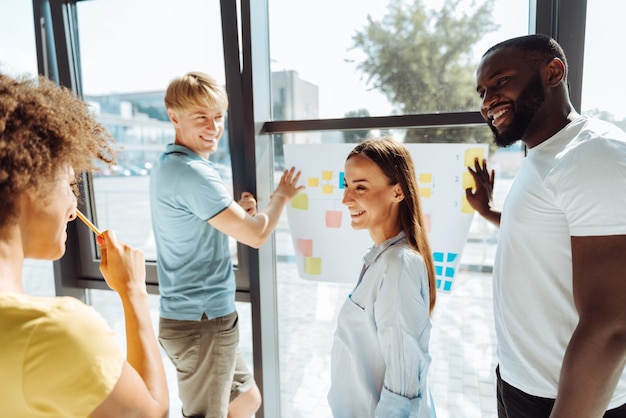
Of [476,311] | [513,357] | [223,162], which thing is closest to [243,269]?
[223,162]

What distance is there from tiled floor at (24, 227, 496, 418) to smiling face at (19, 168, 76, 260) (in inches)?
45.5

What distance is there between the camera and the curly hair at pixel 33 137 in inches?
25.2

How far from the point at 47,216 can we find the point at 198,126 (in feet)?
2.82

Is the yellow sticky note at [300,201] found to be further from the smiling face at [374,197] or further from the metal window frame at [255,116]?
the smiling face at [374,197]

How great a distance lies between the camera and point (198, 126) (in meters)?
1.51

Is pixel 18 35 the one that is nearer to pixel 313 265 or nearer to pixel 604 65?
pixel 313 265

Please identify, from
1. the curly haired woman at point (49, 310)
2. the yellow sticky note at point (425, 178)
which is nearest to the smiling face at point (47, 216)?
the curly haired woman at point (49, 310)

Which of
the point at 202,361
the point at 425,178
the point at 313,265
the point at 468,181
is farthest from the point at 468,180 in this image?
the point at 202,361

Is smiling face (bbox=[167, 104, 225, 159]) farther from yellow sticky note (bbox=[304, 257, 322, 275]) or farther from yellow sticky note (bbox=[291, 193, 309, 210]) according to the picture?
yellow sticky note (bbox=[304, 257, 322, 275])

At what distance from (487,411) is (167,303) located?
1.35 m

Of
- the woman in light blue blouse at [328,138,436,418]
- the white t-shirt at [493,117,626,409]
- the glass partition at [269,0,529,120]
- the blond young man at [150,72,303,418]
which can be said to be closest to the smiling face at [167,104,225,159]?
Answer: the blond young man at [150,72,303,418]

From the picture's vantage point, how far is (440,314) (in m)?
1.66

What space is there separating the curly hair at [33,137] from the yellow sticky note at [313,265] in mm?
1148

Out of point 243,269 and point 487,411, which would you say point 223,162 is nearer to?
point 243,269
